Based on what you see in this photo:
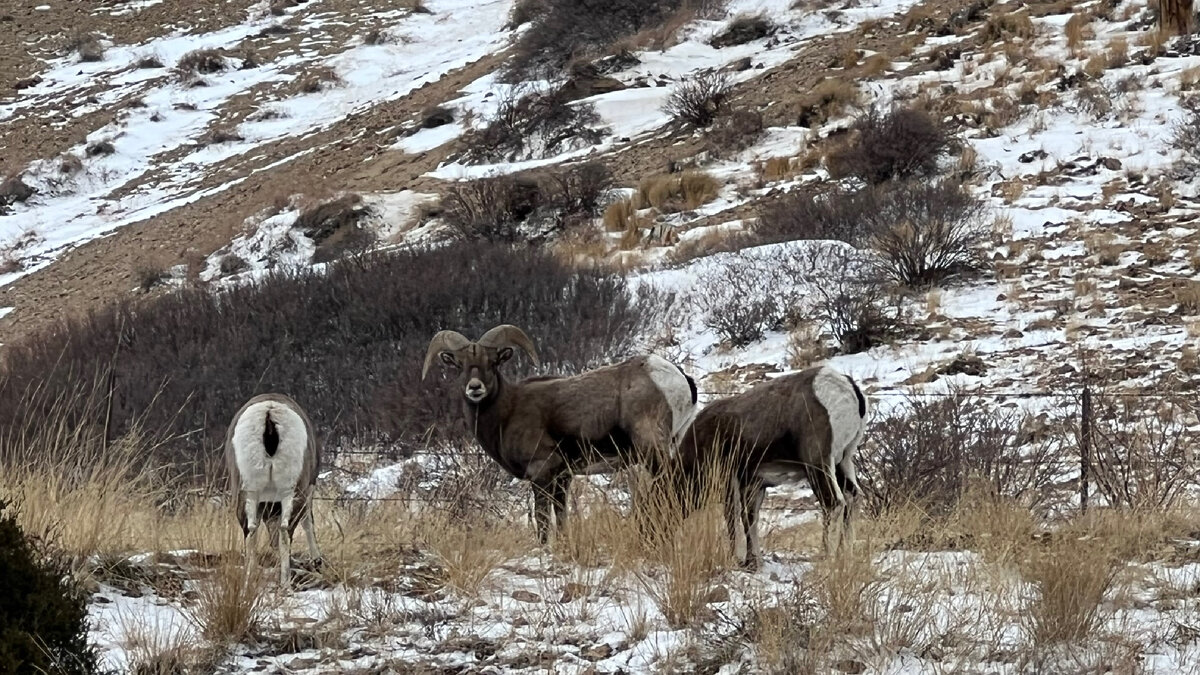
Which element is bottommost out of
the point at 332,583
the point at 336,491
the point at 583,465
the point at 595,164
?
the point at 595,164

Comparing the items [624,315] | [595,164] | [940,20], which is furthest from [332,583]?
[940,20]

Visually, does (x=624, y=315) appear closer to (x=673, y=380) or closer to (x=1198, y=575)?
(x=673, y=380)

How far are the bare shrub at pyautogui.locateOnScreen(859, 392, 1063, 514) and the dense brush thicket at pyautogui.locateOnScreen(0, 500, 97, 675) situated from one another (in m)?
4.55

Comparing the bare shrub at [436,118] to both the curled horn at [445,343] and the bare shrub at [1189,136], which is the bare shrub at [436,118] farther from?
the curled horn at [445,343]

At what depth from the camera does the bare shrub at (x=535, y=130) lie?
27.5 metres

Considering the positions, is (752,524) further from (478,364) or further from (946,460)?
(946,460)

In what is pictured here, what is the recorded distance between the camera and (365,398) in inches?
624

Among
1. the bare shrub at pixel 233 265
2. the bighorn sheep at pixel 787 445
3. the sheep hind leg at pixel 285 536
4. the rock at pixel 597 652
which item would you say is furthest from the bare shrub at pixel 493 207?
the rock at pixel 597 652

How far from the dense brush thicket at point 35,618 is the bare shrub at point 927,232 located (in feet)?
44.7

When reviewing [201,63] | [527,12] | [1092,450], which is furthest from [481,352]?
[201,63]

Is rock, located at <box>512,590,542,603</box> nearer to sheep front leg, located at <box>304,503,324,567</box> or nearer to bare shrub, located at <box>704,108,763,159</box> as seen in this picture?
sheep front leg, located at <box>304,503,324,567</box>

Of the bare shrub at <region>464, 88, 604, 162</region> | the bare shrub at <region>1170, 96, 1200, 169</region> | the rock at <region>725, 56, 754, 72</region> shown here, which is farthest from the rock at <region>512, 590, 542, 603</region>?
the rock at <region>725, 56, 754, 72</region>

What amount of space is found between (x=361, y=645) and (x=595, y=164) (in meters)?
20.1

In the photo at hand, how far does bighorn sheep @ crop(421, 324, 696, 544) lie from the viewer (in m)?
7.88
